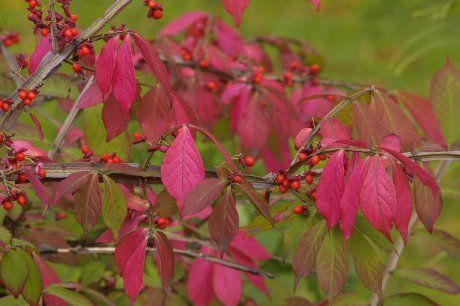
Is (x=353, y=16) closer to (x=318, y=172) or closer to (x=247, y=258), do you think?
(x=247, y=258)

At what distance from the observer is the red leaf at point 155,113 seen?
1.42 meters

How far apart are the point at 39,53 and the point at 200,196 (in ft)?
1.45

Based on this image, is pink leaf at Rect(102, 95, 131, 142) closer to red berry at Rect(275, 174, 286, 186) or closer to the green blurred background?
red berry at Rect(275, 174, 286, 186)

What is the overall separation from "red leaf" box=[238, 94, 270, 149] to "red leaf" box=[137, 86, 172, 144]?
60cm

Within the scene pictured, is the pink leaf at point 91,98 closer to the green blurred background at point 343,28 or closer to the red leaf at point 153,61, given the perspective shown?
the red leaf at point 153,61

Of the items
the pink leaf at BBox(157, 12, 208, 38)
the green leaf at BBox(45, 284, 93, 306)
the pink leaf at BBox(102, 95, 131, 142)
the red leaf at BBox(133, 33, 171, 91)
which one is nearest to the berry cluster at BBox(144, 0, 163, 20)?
the red leaf at BBox(133, 33, 171, 91)

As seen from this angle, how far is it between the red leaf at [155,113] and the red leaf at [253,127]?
0.60 meters

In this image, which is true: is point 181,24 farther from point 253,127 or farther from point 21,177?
point 21,177

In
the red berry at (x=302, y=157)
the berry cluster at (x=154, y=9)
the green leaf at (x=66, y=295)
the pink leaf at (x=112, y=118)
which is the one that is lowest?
the green leaf at (x=66, y=295)

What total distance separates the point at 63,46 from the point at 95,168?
0.22m

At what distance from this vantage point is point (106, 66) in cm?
133

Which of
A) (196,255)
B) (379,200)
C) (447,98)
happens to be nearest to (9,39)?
(196,255)

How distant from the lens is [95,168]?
4.61 ft

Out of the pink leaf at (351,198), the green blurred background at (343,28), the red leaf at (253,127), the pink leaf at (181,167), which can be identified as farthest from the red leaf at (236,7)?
the green blurred background at (343,28)
